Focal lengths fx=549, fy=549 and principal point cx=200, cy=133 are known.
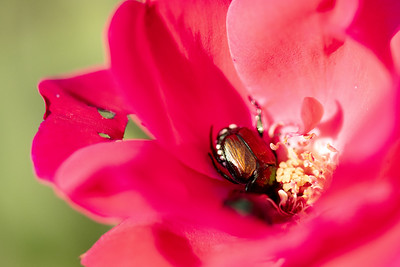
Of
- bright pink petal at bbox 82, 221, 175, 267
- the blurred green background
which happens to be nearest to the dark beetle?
bright pink petal at bbox 82, 221, 175, 267

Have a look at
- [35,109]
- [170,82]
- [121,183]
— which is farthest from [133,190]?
[35,109]

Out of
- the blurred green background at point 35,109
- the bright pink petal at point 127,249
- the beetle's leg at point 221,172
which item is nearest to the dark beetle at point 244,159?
the beetle's leg at point 221,172

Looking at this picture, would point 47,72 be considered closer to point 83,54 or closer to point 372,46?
point 83,54

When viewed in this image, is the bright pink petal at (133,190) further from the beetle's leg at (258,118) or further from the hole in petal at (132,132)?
the hole in petal at (132,132)

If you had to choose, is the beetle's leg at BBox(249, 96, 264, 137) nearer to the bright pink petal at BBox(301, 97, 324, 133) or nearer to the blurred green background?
the bright pink petal at BBox(301, 97, 324, 133)

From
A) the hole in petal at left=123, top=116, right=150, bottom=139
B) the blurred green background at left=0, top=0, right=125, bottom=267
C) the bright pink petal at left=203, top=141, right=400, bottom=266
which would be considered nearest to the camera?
the bright pink petal at left=203, top=141, right=400, bottom=266

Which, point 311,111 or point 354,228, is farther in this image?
point 311,111

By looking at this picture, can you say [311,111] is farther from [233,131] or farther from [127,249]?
[127,249]

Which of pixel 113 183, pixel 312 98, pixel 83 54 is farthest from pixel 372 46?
pixel 83 54
